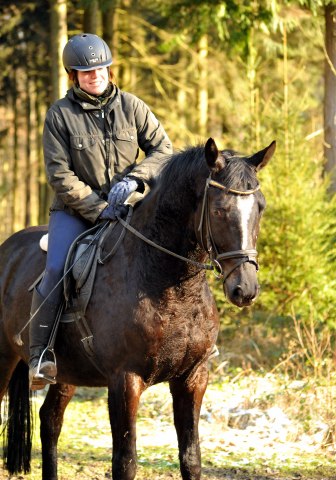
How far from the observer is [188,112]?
16.2 m

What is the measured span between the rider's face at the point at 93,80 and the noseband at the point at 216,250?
1364 millimetres

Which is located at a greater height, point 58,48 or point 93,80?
point 58,48

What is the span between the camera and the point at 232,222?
9.39ft

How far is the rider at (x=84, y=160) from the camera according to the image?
3721 millimetres

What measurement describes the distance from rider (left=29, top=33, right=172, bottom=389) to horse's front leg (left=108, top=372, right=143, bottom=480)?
61cm

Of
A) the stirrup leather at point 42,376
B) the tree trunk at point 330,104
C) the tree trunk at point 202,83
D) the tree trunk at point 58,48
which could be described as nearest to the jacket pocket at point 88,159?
the stirrup leather at point 42,376

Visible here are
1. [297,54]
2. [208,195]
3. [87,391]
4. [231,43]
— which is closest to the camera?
[208,195]

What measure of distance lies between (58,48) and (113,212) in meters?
7.22

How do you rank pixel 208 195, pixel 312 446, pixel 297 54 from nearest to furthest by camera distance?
pixel 208 195
pixel 312 446
pixel 297 54

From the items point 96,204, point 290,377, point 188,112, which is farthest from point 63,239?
point 188,112

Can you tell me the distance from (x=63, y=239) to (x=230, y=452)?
9.99 feet

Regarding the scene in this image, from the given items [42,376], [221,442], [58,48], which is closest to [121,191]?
[42,376]

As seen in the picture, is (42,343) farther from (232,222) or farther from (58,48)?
(58,48)

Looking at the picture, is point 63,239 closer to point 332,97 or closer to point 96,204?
point 96,204
